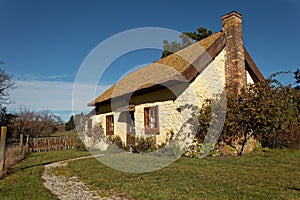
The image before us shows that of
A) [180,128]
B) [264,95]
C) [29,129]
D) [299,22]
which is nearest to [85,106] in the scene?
[29,129]

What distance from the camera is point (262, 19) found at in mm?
12297

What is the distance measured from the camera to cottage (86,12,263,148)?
10570mm

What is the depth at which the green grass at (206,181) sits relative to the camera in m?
4.73

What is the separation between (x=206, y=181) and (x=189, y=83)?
18.5 feet

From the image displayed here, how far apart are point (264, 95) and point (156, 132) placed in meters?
5.35

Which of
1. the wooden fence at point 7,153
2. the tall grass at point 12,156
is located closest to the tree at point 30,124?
the wooden fence at point 7,153

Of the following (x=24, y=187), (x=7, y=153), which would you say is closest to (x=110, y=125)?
(x=7, y=153)

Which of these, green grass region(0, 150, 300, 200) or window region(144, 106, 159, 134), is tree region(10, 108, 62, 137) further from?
green grass region(0, 150, 300, 200)

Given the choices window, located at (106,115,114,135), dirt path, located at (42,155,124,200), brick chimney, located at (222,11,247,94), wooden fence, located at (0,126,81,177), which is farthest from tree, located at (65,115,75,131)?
dirt path, located at (42,155,124,200)

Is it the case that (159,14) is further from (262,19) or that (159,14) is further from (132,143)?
(132,143)

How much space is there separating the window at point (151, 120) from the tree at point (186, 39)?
55.0 ft

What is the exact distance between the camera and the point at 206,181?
5730 millimetres

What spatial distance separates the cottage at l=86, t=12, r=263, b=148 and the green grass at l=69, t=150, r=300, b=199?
3.53 m

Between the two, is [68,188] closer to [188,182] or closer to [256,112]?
[188,182]
